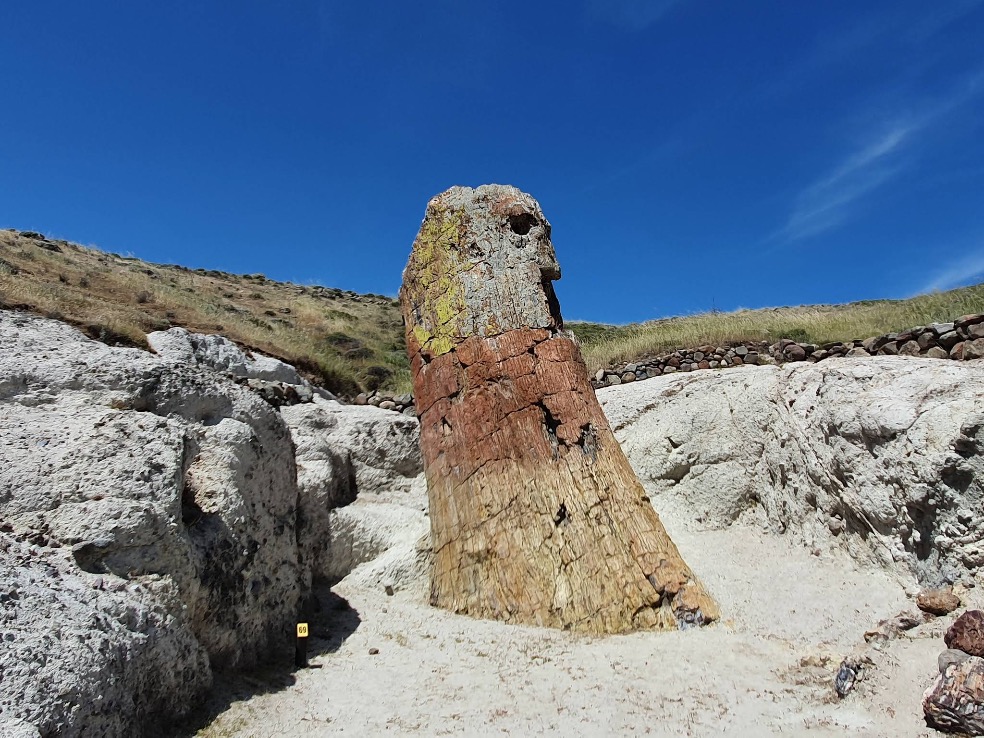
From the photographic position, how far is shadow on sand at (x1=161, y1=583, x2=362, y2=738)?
127 inches

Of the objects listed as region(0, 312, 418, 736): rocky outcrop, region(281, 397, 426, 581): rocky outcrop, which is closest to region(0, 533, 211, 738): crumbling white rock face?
region(0, 312, 418, 736): rocky outcrop

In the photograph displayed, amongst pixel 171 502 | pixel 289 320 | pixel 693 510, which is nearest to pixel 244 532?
pixel 171 502

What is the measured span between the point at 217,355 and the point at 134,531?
203 inches

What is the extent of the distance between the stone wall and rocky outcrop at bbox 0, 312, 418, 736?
5597 millimetres

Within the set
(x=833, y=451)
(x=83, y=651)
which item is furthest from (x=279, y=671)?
(x=833, y=451)

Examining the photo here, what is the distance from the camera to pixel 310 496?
5.61 meters

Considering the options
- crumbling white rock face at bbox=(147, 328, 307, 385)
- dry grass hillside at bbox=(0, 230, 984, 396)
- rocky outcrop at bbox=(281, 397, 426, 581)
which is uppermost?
dry grass hillside at bbox=(0, 230, 984, 396)

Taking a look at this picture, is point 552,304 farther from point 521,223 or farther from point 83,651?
point 83,651

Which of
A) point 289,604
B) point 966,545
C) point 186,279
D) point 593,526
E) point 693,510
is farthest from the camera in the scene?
point 186,279

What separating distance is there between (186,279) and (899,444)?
28.7 meters

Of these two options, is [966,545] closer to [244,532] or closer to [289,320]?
[244,532]

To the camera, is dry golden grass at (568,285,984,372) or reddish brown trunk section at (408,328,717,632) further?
dry golden grass at (568,285,984,372)

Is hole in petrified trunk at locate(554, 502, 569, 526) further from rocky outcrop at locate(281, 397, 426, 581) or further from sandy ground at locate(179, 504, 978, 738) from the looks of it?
rocky outcrop at locate(281, 397, 426, 581)

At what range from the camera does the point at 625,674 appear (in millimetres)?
3836
